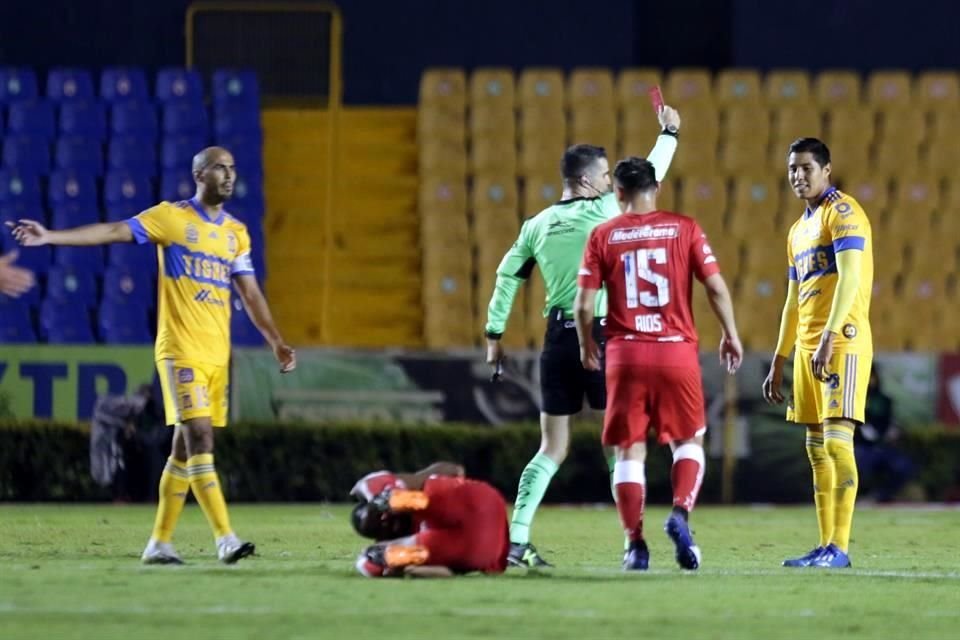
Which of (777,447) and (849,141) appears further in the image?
(849,141)

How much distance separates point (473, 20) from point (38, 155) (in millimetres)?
5635

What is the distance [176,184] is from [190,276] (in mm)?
11101

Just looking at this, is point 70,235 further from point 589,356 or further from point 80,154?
point 80,154

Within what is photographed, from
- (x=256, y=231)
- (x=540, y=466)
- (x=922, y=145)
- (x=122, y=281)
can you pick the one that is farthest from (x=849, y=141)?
(x=540, y=466)

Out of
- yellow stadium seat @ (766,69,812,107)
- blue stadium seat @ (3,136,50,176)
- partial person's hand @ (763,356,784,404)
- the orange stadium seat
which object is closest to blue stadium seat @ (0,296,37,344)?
blue stadium seat @ (3,136,50,176)

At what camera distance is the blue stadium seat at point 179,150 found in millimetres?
20047

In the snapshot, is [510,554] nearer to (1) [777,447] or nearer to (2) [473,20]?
(1) [777,447]

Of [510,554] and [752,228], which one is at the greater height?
[752,228]

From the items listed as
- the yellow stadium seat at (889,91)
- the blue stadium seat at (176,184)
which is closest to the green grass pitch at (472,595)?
the blue stadium seat at (176,184)

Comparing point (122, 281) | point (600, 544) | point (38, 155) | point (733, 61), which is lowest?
point (600, 544)

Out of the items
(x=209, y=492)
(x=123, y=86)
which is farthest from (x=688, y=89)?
(x=209, y=492)

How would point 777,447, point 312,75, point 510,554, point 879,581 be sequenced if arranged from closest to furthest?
point 879,581 < point 510,554 < point 777,447 < point 312,75

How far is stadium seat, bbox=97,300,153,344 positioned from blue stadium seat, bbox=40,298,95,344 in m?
0.16

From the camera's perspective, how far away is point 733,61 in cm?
2231
